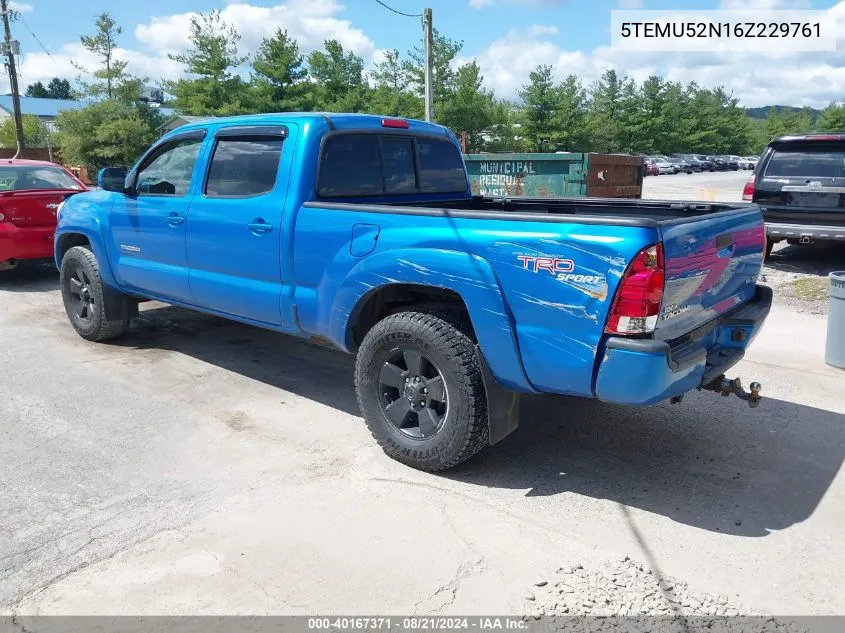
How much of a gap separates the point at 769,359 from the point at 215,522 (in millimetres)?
4981

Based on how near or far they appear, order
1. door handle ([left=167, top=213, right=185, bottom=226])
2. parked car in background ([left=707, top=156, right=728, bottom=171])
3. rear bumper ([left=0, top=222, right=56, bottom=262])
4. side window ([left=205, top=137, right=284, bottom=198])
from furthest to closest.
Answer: parked car in background ([left=707, top=156, right=728, bottom=171]) → rear bumper ([left=0, top=222, right=56, bottom=262]) → door handle ([left=167, top=213, right=185, bottom=226]) → side window ([left=205, top=137, right=284, bottom=198])

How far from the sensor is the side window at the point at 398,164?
16.6 ft

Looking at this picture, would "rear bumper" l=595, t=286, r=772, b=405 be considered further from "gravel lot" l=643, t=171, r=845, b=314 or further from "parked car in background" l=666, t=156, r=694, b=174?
"parked car in background" l=666, t=156, r=694, b=174

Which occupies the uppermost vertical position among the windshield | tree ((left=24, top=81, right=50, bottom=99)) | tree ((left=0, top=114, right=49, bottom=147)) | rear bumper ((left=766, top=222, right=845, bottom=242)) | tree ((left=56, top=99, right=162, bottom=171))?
tree ((left=24, top=81, right=50, bottom=99))

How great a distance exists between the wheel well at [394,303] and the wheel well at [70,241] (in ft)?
12.1

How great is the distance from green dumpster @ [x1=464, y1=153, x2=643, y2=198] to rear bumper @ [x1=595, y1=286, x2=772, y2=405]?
25.6 feet

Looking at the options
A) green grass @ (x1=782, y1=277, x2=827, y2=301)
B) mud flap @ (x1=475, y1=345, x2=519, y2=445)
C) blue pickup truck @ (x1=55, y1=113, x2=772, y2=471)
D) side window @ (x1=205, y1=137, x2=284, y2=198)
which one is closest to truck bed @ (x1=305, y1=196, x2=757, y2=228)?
blue pickup truck @ (x1=55, y1=113, x2=772, y2=471)

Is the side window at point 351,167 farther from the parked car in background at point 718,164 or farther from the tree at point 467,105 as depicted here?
the parked car in background at point 718,164

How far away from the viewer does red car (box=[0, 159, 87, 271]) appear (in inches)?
349

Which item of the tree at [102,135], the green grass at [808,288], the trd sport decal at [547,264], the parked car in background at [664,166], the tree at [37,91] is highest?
the tree at [37,91]

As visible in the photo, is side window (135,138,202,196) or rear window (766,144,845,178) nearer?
side window (135,138,202,196)

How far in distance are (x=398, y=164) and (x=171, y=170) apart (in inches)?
72.7

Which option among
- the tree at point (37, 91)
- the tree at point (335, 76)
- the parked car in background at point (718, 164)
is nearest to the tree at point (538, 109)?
the tree at point (335, 76)

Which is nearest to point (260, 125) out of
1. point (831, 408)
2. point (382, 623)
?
point (382, 623)
